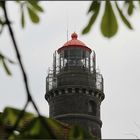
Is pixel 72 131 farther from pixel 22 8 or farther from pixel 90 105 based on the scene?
pixel 90 105

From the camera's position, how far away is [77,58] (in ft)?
111

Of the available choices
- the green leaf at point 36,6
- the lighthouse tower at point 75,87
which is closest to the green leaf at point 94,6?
the green leaf at point 36,6

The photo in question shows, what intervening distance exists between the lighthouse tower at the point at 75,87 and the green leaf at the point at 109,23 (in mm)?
30764

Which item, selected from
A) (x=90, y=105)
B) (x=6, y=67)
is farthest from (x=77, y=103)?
(x=6, y=67)

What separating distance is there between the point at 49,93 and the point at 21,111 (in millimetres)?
32398

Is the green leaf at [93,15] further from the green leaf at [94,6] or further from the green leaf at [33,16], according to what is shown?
the green leaf at [33,16]

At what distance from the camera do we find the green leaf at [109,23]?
125 centimetres

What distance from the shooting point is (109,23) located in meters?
1.26

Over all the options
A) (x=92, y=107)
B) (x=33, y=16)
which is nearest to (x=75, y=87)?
(x=92, y=107)

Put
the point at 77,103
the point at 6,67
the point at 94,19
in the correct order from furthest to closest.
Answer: the point at 77,103
the point at 6,67
the point at 94,19

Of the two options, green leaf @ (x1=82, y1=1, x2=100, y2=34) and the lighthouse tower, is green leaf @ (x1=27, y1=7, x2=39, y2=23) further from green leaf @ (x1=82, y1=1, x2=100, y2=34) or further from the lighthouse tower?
the lighthouse tower

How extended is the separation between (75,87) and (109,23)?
3157 cm

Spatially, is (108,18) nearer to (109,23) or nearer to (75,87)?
(109,23)

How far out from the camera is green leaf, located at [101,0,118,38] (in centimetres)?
125
